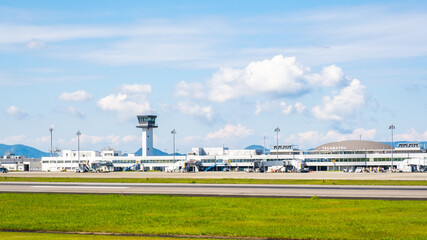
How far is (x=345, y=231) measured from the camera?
97.2ft

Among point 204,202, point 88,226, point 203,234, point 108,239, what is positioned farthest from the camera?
point 204,202

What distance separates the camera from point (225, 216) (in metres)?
35.9

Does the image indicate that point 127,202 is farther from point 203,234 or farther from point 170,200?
point 203,234

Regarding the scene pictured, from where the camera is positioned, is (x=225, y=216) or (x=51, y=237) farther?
(x=225, y=216)

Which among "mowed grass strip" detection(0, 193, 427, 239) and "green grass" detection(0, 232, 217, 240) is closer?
"green grass" detection(0, 232, 217, 240)

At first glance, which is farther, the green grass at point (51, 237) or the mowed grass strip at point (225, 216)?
the mowed grass strip at point (225, 216)

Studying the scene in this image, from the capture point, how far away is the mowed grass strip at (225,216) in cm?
2989

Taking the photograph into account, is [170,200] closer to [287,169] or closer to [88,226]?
[88,226]

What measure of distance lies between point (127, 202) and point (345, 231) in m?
21.4

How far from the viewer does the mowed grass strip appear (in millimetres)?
29891

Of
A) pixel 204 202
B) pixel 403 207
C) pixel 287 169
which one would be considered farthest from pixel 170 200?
pixel 287 169

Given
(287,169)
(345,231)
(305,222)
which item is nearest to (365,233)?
(345,231)

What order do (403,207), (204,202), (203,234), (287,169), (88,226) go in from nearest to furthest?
1. (203,234)
2. (88,226)
3. (403,207)
4. (204,202)
5. (287,169)

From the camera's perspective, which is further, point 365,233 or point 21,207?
point 21,207
